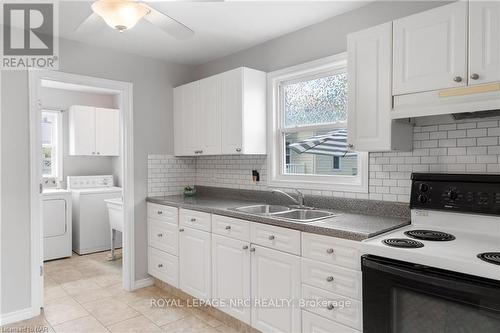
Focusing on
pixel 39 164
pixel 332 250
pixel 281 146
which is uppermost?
pixel 281 146

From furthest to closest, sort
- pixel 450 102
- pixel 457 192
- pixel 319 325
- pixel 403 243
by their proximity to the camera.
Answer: pixel 319 325
pixel 457 192
pixel 450 102
pixel 403 243

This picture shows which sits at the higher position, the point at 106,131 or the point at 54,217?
the point at 106,131

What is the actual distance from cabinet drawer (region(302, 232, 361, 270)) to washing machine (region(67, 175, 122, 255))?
365 centimetres

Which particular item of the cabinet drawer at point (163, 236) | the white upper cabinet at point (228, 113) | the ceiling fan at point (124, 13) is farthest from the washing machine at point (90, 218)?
the ceiling fan at point (124, 13)

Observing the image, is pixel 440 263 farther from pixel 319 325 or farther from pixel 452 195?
pixel 319 325

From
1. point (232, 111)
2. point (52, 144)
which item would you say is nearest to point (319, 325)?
point (232, 111)

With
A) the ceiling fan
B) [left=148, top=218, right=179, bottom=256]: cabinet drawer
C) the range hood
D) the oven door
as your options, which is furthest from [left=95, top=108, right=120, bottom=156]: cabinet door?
the oven door

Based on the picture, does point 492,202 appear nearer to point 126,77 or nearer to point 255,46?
point 255,46

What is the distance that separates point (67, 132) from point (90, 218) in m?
1.46

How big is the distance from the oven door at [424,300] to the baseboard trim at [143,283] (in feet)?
8.27

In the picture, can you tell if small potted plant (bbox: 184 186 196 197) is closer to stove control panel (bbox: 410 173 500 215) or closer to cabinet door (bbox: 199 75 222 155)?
cabinet door (bbox: 199 75 222 155)

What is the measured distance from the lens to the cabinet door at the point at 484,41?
1641 millimetres

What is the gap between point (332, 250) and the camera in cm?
192

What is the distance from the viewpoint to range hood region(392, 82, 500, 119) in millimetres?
1637
